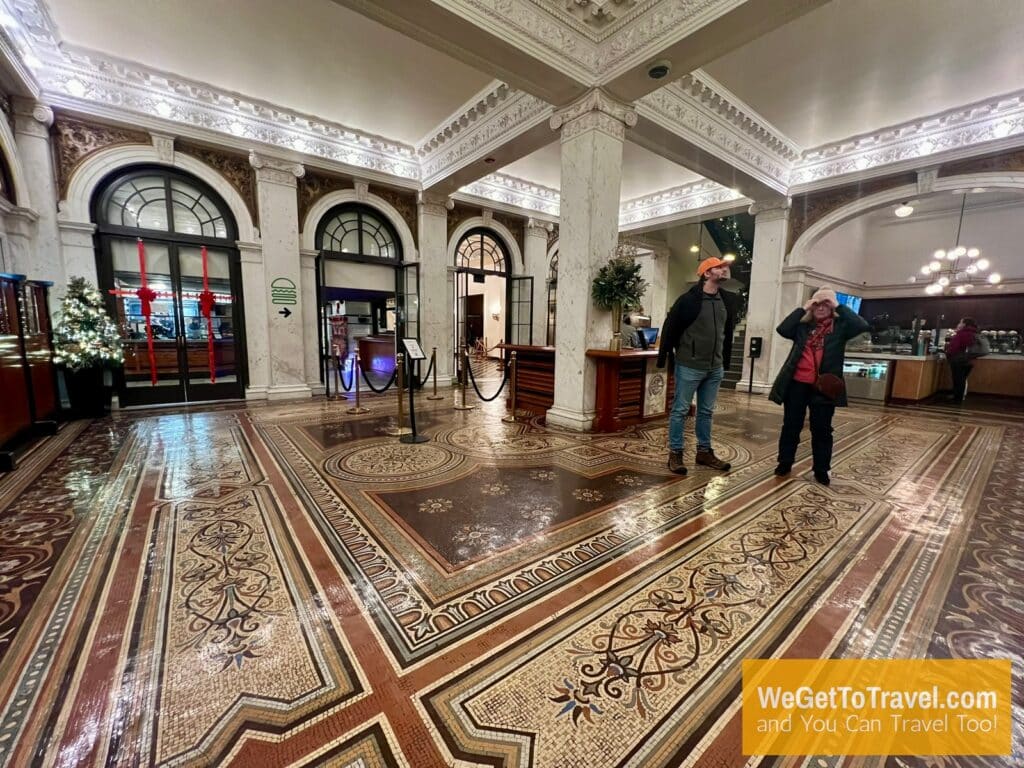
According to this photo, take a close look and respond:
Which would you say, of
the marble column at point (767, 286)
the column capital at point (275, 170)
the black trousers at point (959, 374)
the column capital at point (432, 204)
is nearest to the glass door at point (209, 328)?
the column capital at point (275, 170)

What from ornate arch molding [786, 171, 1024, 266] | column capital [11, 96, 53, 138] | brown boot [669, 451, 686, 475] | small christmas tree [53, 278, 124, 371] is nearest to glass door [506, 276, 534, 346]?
ornate arch molding [786, 171, 1024, 266]

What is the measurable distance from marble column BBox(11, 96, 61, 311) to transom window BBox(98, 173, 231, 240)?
0.50m

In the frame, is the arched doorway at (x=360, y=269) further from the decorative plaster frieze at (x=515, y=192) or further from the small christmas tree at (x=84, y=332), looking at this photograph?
the small christmas tree at (x=84, y=332)

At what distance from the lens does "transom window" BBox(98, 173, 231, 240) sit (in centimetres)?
533

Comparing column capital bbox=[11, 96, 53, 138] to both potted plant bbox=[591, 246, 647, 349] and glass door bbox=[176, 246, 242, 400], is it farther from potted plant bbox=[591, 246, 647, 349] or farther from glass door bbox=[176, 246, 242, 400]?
potted plant bbox=[591, 246, 647, 349]

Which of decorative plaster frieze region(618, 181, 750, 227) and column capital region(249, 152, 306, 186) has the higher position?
decorative plaster frieze region(618, 181, 750, 227)

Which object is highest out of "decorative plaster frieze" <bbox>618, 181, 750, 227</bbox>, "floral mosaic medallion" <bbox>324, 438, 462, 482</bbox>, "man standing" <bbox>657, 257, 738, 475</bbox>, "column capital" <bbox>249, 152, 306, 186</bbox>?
"decorative plaster frieze" <bbox>618, 181, 750, 227</bbox>

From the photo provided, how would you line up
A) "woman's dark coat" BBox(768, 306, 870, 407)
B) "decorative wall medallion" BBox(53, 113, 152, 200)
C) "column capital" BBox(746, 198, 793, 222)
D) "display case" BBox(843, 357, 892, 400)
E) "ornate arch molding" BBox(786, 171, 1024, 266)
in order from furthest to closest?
1. "column capital" BBox(746, 198, 793, 222)
2. "display case" BBox(843, 357, 892, 400)
3. "ornate arch molding" BBox(786, 171, 1024, 266)
4. "decorative wall medallion" BBox(53, 113, 152, 200)
5. "woman's dark coat" BBox(768, 306, 870, 407)

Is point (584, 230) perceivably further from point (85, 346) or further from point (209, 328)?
point (85, 346)

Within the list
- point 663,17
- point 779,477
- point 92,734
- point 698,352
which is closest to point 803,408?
point 779,477

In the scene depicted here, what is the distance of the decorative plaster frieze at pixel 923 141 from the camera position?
5289mm

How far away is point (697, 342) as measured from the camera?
3180 millimetres

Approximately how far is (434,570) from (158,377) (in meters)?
6.07

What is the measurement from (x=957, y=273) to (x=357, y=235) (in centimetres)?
1234
